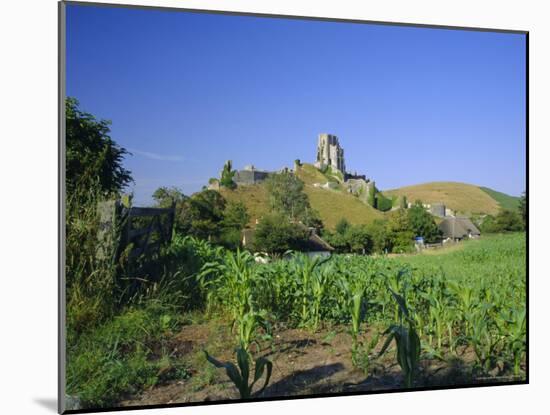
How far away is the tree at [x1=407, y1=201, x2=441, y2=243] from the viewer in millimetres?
5999

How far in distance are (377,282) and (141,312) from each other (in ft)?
6.23

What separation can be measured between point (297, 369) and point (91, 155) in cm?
222

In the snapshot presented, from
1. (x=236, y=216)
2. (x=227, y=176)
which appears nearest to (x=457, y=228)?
(x=236, y=216)

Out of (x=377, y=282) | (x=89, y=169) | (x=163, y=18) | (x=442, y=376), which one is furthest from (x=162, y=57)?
(x=442, y=376)

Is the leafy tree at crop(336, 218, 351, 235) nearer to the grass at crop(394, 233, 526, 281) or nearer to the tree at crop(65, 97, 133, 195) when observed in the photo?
the grass at crop(394, 233, 526, 281)

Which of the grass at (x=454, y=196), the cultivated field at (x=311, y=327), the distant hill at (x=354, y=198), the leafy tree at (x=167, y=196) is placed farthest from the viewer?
the grass at (x=454, y=196)

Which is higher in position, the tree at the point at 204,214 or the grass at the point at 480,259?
the tree at the point at 204,214

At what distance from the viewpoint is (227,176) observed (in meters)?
5.48

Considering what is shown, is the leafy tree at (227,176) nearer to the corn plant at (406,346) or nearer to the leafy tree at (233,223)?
the leafy tree at (233,223)

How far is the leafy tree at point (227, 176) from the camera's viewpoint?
5469mm

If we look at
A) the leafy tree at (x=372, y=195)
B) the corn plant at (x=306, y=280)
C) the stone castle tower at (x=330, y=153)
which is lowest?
the corn plant at (x=306, y=280)

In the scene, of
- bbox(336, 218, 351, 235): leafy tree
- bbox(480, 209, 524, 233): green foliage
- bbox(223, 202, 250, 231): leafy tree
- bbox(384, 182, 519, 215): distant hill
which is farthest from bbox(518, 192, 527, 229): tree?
bbox(223, 202, 250, 231): leafy tree

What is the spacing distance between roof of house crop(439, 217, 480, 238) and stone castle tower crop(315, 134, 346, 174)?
1062 mm

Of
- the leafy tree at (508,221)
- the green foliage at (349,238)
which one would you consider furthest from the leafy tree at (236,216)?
the leafy tree at (508,221)
